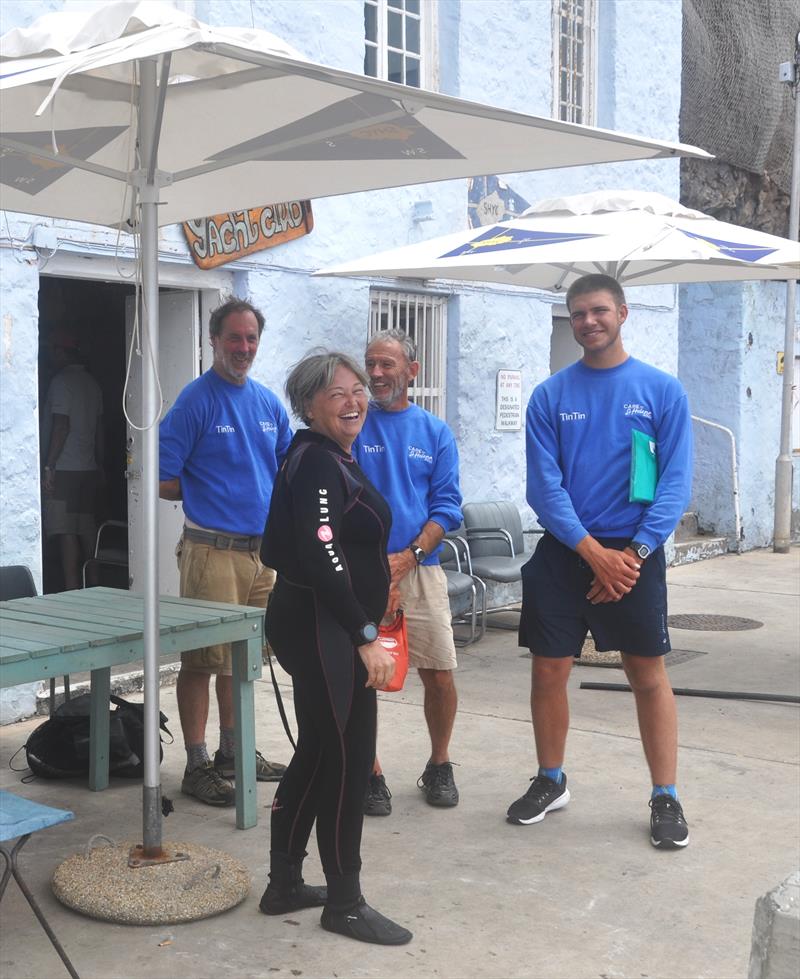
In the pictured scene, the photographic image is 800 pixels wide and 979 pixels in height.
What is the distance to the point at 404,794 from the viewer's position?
5164 millimetres

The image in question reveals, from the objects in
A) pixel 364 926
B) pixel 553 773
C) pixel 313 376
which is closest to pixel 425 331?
pixel 553 773

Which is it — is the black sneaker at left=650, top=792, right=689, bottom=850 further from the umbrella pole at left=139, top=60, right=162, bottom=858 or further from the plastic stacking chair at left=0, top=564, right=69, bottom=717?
the plastic stacking chair at left=0, top=564, right=69, bottom=717

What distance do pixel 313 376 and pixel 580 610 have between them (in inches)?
62.6

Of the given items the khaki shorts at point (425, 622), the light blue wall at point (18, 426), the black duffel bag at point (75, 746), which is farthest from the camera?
the light blue wall at point (18, 426)

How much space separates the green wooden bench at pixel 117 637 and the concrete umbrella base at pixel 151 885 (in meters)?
0.57

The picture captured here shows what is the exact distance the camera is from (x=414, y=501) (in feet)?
16.0

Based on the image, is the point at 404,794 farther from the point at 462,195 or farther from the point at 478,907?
the point at 462,195

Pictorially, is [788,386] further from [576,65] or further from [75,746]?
[75,746]

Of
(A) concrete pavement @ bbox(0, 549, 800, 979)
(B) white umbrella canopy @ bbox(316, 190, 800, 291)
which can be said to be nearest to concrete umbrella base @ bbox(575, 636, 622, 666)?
(A) concrete pavement @ bbox(0, 549, 800, 979)

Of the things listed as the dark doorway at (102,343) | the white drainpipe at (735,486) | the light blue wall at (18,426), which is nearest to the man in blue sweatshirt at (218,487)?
the light blue wall at (18,426)

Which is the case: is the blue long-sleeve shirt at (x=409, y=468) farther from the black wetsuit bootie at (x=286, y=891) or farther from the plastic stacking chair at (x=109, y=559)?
the plastic stacking chair at (x=109, y=559)

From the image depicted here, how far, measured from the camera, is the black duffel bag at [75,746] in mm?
5266

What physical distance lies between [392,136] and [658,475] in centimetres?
162

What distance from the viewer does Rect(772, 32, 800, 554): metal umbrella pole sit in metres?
12.6
